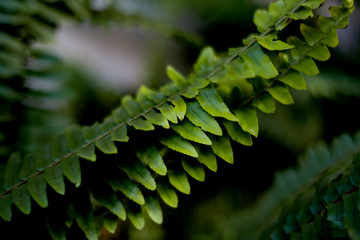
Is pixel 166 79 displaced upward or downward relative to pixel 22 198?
upward

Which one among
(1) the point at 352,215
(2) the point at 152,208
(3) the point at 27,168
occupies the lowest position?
(1) the point at 352,215

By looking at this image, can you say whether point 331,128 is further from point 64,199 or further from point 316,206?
point 64,199

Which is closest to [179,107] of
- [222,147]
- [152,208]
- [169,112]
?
[169,112]

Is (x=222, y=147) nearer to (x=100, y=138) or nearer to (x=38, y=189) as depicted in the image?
(x=100, y=138)

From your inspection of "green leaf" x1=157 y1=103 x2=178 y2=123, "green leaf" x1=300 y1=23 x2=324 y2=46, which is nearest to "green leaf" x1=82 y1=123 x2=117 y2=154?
"green leaf" x1=157 y1=103 x2=178 y2=123

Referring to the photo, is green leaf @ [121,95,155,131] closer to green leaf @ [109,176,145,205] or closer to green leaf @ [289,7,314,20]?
green leaf @ [109,176,145,205]

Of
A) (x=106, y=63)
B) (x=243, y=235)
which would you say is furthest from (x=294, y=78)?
(x=106, y=63)
